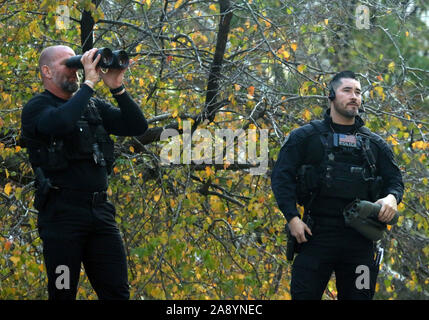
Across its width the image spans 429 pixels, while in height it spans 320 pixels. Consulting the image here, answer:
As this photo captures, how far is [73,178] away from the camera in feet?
11.9

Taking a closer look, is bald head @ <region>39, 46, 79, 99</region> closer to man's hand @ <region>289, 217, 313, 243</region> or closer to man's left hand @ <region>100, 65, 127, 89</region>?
man's left hand @ <region>100, 65, 127, 89</region>

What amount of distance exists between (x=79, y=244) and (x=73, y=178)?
1.08 ft

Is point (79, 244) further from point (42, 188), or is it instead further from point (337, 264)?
point (337, 264)

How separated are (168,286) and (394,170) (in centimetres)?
292

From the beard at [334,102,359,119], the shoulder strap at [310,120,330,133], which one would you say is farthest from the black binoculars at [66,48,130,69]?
the beard at [334,102,359,119]

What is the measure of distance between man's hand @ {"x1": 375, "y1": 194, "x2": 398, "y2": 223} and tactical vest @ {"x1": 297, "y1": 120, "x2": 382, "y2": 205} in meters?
0.13

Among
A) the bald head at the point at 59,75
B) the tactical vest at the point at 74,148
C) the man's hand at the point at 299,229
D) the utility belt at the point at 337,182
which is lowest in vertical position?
the man's hand at the point at 299,229

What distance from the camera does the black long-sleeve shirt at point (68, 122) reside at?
11.5 ft

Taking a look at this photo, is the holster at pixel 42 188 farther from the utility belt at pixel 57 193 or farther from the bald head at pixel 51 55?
the bald head at pixel 51 55

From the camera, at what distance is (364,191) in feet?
13.3

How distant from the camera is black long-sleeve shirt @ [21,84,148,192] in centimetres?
352

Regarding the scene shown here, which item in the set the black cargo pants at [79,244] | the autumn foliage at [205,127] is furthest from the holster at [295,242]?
the autumn foliage at [205,127]

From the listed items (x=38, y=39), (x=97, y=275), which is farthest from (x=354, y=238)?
(x=38, y=39)

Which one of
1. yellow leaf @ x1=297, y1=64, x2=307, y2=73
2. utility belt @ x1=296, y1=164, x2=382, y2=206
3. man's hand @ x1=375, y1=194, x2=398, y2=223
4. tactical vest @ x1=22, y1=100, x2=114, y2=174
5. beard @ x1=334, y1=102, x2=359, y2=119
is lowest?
man's hand @ x1=375, y1=194, x2=398, y2=223
